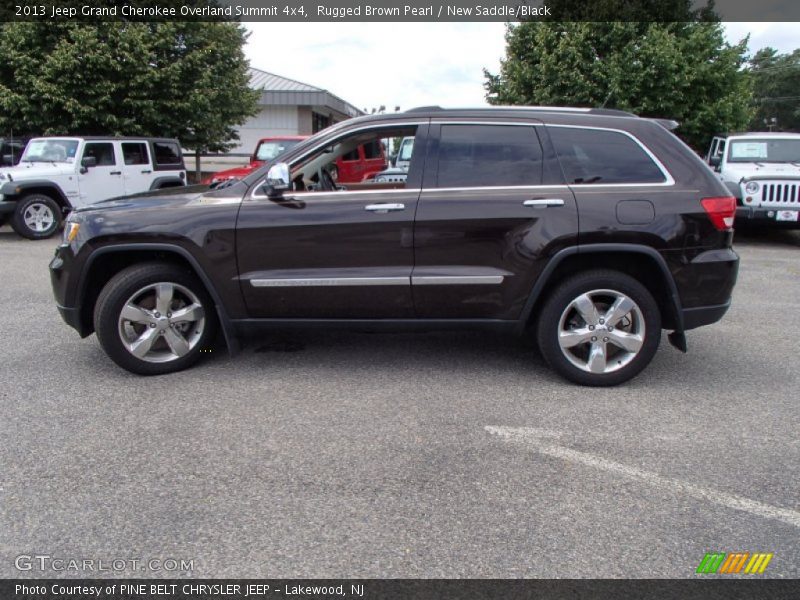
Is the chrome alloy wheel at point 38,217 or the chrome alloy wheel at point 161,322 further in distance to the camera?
the chrome alloy wheel at point 38,217

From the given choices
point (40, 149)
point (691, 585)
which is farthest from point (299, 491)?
point (40, 149)

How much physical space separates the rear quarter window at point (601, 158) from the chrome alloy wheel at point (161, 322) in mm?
2716

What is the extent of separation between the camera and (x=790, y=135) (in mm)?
12117

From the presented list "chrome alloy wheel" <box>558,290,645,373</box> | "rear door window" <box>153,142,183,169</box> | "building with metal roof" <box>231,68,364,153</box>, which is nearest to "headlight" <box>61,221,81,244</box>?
"chrome alloy wheel" <box>558,290,645,373</box>

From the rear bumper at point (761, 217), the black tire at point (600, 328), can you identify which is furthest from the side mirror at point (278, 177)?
the rear bumper at point (761, 217)

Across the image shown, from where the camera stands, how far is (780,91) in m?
74.9

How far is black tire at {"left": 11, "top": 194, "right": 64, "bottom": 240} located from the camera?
37.0 feet

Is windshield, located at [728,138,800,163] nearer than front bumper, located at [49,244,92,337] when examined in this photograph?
No

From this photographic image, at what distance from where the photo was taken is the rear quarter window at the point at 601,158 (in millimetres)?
4387

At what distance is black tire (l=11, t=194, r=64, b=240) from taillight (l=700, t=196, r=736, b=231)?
35.7 feet

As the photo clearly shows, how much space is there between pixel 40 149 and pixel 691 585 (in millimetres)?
12788

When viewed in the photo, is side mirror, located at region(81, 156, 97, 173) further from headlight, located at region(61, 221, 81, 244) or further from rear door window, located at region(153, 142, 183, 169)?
headlight, located at region(61, 221, 81, 244)

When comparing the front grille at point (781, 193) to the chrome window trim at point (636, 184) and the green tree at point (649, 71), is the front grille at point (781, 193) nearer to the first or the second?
the green tree at point (649, 71)

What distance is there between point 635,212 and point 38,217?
10.8 meters
